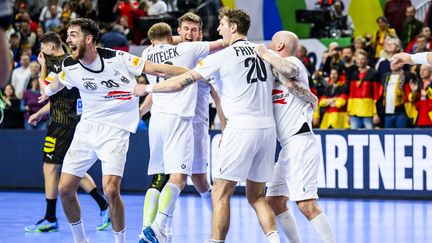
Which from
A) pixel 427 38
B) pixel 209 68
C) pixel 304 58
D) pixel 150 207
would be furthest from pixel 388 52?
pixel 209 68

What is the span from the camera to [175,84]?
26.8 ft

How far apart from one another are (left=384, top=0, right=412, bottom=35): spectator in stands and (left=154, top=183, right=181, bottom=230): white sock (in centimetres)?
1078

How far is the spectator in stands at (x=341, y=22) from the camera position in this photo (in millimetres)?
19344

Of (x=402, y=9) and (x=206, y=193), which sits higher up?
(x=402, y=9)

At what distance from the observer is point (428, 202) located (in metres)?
14.3

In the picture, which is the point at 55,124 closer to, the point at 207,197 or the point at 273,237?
the point at 207,197

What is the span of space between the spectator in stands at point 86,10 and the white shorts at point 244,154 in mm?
14148

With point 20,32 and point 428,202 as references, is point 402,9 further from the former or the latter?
point 20,32

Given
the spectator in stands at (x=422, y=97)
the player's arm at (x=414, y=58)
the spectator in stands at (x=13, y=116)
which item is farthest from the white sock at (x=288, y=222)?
the spectator in stands at (x=13, y=116)

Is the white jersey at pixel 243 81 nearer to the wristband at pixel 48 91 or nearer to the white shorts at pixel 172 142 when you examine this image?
the white shorts at pixel 172 142

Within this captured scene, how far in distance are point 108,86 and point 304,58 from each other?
28.2 feet

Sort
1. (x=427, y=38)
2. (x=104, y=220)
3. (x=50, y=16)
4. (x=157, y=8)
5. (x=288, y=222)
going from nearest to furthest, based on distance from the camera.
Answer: (x=288, y=222) < (x=104, y=220) < (x=427, y=38) < (x=157, y=8) < (x=50, y=16)

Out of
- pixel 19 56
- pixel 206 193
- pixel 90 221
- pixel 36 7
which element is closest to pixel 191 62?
pixel 206 193

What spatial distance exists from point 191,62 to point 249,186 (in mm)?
1894
